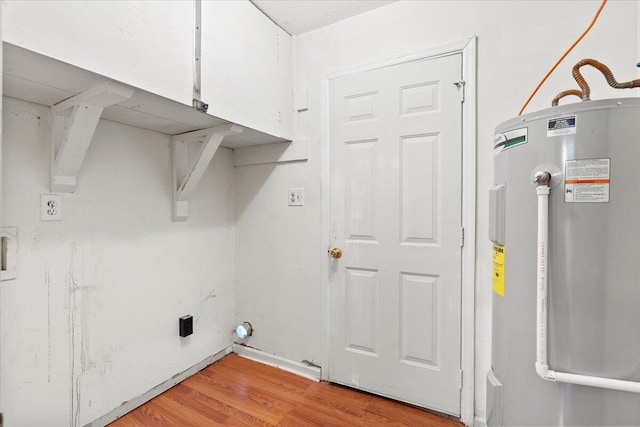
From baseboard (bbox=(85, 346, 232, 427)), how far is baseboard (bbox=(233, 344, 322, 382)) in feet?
0.49

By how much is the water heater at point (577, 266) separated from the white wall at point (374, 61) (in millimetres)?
687

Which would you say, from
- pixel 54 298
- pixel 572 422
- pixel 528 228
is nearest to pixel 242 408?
pixel 54 298

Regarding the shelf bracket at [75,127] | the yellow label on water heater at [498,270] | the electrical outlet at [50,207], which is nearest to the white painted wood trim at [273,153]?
the shelf bracket at [75,127]

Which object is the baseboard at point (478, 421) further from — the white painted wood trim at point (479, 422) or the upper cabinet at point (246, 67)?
the upper cabinet at point (246, 67)

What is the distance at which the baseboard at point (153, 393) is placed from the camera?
→ 158cm

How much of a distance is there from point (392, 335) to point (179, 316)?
1.39 metres

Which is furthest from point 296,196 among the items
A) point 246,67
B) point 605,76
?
point 605,76

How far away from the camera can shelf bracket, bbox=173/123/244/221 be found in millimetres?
1752

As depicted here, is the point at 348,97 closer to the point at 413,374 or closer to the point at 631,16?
the point at 631,16

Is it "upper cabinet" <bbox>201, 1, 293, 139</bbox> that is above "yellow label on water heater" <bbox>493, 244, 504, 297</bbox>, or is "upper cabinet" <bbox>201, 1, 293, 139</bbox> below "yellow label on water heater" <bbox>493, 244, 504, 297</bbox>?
above

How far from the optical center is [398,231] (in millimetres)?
1797

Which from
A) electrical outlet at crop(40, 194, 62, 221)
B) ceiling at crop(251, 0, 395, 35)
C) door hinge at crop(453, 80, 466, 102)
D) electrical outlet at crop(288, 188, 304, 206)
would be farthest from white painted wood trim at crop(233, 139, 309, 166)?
electrical outlet at crop(40, 194, 62, 221)

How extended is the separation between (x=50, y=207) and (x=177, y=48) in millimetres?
932

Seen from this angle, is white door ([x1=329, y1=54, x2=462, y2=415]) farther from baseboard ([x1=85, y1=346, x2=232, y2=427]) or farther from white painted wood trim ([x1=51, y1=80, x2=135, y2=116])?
white painted wood trim ([x1=51, y1=80, x2=135, y2=116])
